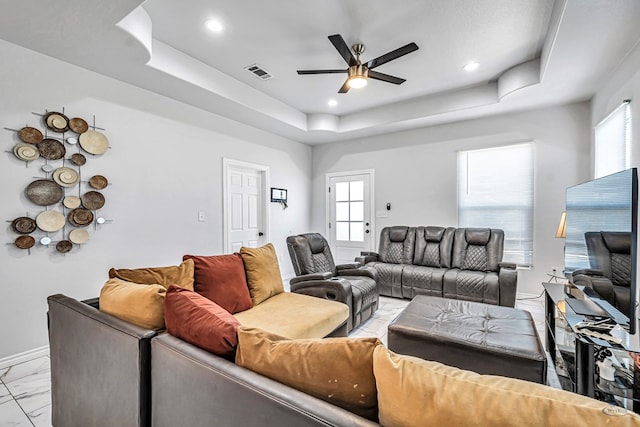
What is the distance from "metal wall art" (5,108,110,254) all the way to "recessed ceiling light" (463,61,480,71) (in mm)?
4089

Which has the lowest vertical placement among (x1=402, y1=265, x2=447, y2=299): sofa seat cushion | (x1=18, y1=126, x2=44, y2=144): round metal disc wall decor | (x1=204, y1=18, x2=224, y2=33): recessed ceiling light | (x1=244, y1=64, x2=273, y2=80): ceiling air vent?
(x1=402, y1=265, x2=447, y2=299): sofa seat cushion

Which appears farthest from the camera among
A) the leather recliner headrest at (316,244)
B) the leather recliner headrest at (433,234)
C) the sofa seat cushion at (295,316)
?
the leather recliner headrest at (433,234)

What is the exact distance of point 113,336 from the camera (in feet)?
4.11

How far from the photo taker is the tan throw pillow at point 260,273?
2516 mm

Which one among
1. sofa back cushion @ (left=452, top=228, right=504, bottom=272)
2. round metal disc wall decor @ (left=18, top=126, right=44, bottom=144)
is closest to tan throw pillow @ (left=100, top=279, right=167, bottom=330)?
round metal disc wall decor @ (left=18, top=126, right=44, bottom=144)

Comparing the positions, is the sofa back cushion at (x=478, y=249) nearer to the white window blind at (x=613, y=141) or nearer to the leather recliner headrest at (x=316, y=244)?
the white window blind at (x=613, y=141)

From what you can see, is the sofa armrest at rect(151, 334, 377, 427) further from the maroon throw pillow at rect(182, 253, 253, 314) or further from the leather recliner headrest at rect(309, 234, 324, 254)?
the leather recliner headrest at rect(309, 234, 324, 254)

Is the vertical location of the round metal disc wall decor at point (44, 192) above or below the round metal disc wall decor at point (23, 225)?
above

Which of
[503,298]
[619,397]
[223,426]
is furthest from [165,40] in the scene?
[503,298]

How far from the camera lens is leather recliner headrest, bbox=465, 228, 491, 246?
405 centimetres

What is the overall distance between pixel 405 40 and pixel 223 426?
3.39 metres

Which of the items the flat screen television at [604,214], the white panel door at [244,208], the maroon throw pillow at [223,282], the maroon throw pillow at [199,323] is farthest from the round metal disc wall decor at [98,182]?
the flat screen television at [604,214]

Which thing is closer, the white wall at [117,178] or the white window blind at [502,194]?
the white wall at [117,178]

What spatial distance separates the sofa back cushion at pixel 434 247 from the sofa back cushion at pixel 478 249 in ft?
0.30
